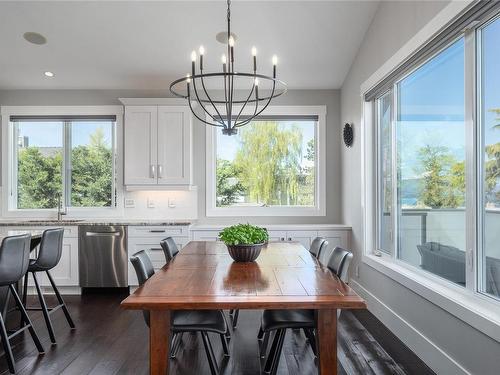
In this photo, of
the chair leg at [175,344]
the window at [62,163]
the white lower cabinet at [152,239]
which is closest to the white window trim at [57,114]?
the window at [62,163]

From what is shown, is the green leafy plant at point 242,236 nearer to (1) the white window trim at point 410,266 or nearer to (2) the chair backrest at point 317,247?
(2) the chair backrest at point 317,247

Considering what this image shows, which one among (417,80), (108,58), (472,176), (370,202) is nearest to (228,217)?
(370,202)

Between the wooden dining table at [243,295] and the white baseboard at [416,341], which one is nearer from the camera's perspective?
the wooden dining table at [243,295]

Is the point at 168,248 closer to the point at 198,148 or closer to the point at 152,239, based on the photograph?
the point at 152,239

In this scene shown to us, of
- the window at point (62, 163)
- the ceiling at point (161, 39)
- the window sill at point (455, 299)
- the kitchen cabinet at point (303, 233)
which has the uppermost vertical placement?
the ceiling at point (161, 39)

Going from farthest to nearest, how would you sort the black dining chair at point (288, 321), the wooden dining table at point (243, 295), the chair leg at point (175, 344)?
the chair leg at point (175, 344)
the black dining chair at point (288, 321)
the wooden dining table at point (243, 295)

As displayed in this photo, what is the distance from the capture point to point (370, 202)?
13.0 ft

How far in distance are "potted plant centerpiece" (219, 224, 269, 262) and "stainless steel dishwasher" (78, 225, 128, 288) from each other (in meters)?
2.38

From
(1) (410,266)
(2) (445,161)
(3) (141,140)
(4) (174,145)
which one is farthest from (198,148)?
(2) (445,161)

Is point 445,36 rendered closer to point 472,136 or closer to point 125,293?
point 472,136

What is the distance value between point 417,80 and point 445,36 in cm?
62

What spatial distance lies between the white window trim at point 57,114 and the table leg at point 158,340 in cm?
349

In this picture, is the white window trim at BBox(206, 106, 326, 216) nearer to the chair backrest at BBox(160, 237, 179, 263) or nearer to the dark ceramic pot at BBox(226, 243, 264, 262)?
the chair backrest at BBox(160, 237, 179, 263)

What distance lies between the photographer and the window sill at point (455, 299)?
1936mm
